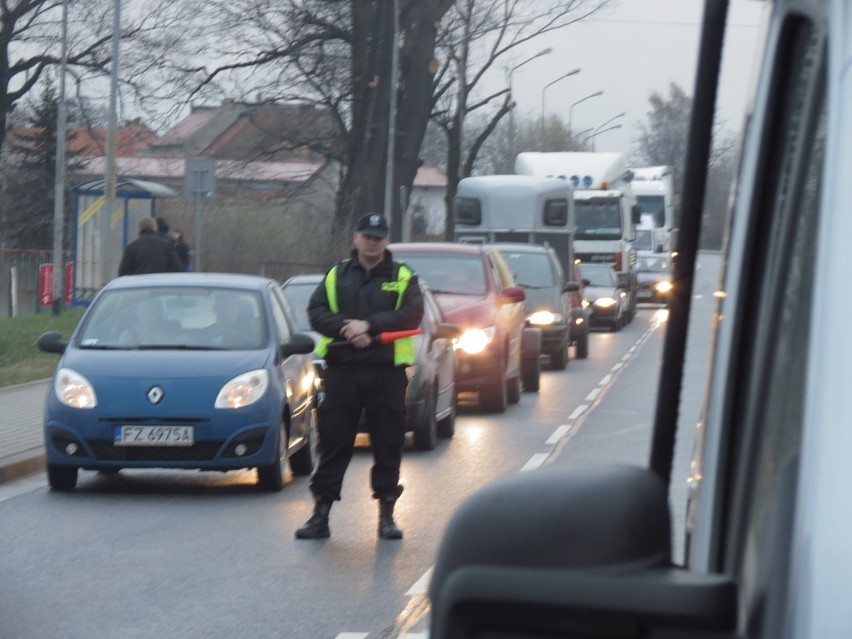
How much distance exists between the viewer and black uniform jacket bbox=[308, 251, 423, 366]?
1029 centimetres

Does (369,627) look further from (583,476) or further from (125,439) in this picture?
(583,476)

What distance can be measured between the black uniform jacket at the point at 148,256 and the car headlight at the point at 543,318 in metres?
5.25

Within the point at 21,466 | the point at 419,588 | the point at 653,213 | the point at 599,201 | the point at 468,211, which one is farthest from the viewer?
the point at 653,213

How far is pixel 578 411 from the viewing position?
1969 cm

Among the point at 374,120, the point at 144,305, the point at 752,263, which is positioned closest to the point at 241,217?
the point at 374,120

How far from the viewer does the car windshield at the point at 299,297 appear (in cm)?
1656

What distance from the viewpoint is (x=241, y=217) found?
161 feet

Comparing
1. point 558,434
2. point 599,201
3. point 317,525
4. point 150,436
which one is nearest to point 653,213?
point 599,201

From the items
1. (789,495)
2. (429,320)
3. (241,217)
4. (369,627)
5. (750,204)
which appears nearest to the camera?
(789,495)

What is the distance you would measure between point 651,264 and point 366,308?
4633 centimetres

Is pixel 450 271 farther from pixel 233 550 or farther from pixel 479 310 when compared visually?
pixel 233 550

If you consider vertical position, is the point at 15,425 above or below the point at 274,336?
below

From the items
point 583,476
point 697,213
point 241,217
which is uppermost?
point 697,213

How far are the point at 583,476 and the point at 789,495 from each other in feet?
0.55
